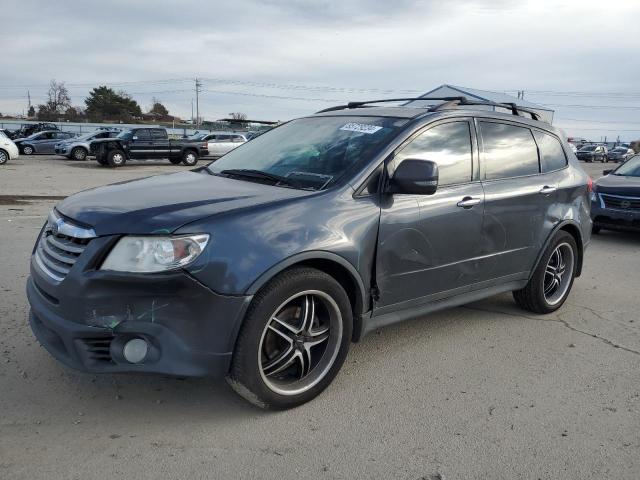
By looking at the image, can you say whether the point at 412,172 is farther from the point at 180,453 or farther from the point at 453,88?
the point at 453,88

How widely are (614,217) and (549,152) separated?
4.91m

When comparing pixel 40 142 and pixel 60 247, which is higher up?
pixel 60 247

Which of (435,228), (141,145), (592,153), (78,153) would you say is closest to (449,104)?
(435,228)

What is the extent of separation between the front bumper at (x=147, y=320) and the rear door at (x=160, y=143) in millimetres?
24182

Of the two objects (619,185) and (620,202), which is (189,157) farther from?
(620,202)

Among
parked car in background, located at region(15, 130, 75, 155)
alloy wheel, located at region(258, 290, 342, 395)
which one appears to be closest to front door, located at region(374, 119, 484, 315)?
alloy wheel, located at region(258, 290, 342, 395)

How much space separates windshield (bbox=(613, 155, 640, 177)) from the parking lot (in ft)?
21.2

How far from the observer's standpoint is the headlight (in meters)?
2.73

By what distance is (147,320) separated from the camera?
2.74 meters

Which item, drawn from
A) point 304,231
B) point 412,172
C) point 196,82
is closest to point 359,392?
point 304,231

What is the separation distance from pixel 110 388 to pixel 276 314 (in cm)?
112

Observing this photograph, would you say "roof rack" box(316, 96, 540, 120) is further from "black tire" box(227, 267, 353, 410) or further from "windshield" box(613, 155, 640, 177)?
"windshield" box(613, 155, 640, 177)

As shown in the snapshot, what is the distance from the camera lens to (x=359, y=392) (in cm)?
343

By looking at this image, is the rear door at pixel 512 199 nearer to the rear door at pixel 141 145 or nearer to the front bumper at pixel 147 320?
the front bumper at pixel 147 320
